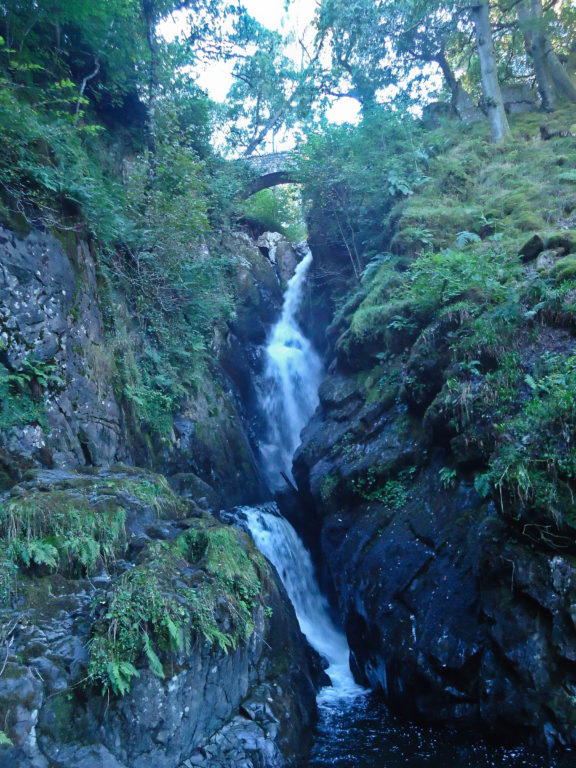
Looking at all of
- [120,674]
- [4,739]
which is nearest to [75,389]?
[120,674]

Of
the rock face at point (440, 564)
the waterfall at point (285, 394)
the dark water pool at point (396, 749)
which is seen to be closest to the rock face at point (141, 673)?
the dark water pool at point (396, 749)

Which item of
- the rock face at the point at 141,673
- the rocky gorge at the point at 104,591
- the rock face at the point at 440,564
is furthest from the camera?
the rock face at the point at 440,564

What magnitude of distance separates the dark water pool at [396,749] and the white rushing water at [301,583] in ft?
5.74

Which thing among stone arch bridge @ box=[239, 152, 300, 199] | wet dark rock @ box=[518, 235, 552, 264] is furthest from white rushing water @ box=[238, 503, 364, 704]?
Result: stone arch bridge @ box=[239, 152, 300, 199]

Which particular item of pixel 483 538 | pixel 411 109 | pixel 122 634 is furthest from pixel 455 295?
pixel 411 109

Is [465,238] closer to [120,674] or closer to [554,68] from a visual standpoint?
[120,674]

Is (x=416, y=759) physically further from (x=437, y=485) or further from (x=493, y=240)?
(x=493, y=240)

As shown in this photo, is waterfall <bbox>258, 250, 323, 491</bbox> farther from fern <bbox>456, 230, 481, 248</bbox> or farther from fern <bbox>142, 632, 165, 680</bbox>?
fern <bbox>142, 632, 165, 680</bbox>

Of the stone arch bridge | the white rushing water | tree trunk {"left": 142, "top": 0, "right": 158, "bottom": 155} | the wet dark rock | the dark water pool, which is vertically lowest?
the dark water pool

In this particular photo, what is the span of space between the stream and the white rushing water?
20 mm

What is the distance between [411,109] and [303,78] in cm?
449

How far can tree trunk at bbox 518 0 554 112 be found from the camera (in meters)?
15.2

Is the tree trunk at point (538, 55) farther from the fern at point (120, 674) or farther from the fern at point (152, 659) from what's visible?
the fern at point (120, 674)

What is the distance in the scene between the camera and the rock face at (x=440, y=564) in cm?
502
